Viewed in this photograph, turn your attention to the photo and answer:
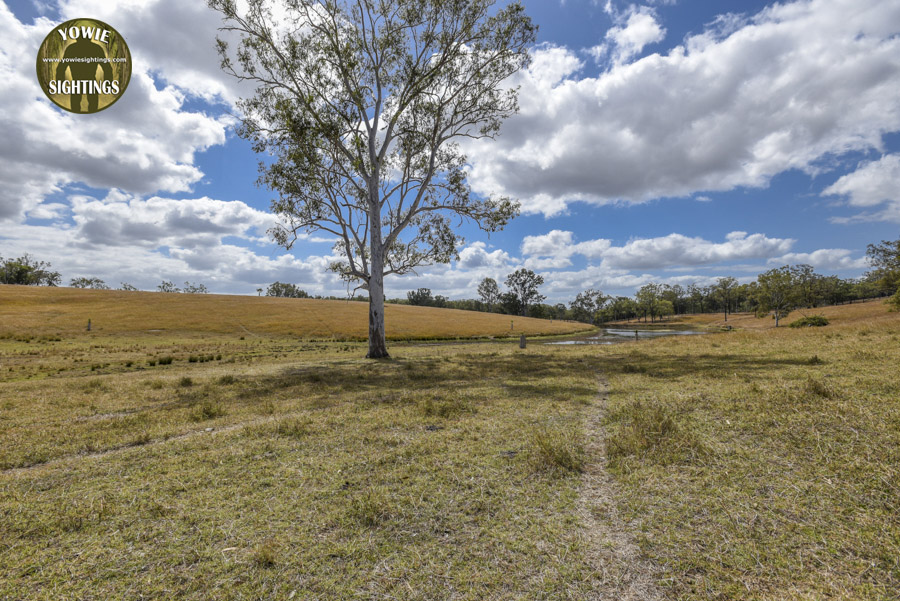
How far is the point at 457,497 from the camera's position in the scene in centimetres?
509

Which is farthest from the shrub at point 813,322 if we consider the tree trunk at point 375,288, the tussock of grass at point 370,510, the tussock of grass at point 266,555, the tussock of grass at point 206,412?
the tussock of grass at point 266,555

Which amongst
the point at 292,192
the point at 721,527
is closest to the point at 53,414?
the point at 721,527

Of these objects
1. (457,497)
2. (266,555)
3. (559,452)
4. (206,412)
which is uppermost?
(559,452)

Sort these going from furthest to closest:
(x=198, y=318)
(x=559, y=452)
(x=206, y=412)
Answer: (x=198, y=318) → (x=206, y=412) → (x=559, y=452)

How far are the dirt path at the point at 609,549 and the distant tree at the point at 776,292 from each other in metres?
96.4

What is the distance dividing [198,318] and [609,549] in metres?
71.9

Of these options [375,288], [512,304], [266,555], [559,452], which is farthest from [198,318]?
[512,304]

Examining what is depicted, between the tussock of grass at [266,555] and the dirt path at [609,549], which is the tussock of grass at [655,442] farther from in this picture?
the tussock of grass at [266,555]

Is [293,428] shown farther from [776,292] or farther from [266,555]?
[776,292]

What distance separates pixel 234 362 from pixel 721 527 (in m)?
26.6

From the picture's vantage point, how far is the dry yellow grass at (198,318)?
52.8m

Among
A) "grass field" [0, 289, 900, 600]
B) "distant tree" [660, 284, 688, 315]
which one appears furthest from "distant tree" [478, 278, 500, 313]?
"grass field" [0, 289, 900, 600]

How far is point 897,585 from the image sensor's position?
3096 millimetres

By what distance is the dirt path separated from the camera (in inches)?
130
